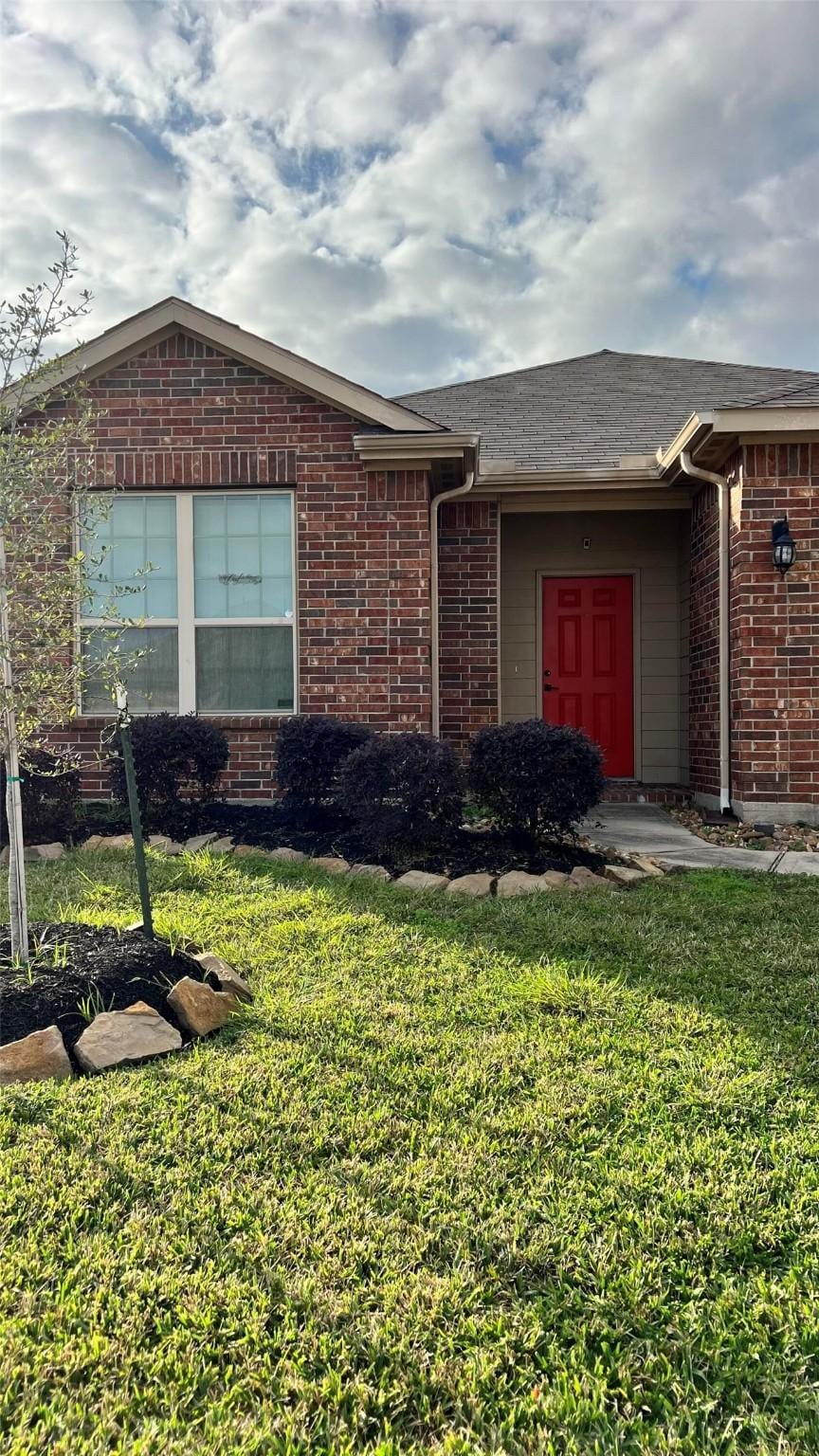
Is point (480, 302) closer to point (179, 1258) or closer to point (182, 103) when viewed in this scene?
point (182, 103)

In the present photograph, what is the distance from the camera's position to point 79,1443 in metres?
1.37

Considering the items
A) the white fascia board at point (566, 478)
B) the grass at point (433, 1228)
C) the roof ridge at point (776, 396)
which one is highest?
the roof ridge at point (776, 396)

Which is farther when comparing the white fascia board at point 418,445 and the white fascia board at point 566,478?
the white fascia board at point 566,478

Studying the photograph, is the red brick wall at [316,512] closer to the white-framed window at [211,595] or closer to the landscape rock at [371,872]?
the white-framed window at [211,595]

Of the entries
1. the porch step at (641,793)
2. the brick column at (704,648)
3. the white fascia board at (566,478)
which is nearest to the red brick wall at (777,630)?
the brick column at (704,648)

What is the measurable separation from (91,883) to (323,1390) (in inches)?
148

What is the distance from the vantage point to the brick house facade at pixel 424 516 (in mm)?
6699

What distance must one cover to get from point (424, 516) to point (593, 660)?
2977 millimetres

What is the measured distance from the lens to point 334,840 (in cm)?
602

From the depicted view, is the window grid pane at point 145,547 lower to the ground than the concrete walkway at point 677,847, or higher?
higher

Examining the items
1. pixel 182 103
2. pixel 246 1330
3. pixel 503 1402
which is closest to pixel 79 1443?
pixel 246 1330

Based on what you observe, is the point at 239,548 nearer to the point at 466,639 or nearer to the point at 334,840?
the point at 466,639

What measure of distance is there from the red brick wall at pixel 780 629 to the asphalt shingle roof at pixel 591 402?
33.3 inches

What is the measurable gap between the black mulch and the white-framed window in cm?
107
